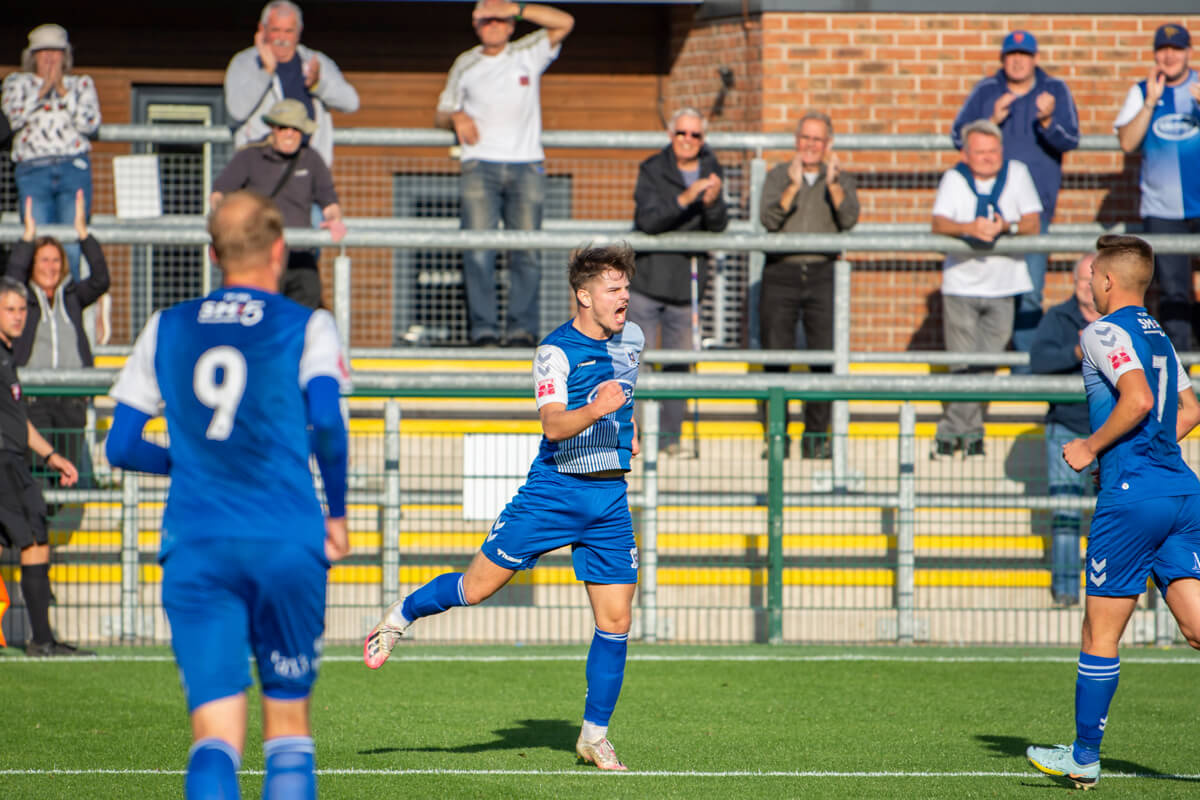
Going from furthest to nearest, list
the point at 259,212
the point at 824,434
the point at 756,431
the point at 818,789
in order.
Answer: the point at 756,431
the point at 824,434
the point at 818,789
the point at 259,212

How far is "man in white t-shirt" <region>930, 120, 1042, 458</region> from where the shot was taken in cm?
1031

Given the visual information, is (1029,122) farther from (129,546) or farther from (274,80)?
(129,546)

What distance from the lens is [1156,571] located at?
5.66 meters

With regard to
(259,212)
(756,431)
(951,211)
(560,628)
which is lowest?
(560,628)

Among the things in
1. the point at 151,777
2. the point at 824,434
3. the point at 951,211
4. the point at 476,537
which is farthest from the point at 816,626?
the point at 151,777

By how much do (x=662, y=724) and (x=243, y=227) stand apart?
12.7 feet

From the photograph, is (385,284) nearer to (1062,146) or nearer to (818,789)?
(1062,146)

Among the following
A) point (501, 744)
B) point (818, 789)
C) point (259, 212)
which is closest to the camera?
point (259, 212)

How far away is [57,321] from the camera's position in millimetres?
9719

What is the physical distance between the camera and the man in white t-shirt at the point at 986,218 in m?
10.3

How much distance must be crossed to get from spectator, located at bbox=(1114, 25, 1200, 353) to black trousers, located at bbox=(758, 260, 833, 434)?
253 centimetres

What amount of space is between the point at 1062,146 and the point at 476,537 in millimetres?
5346

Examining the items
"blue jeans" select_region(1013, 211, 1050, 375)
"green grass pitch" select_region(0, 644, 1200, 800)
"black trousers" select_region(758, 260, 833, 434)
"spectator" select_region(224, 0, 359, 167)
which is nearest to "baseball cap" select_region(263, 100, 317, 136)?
"spectator" select_region(224, 0, 359, 167)

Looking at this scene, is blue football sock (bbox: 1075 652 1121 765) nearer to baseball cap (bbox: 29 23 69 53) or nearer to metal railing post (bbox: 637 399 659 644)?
metal railing post (bbox: 637 399 659 644)
